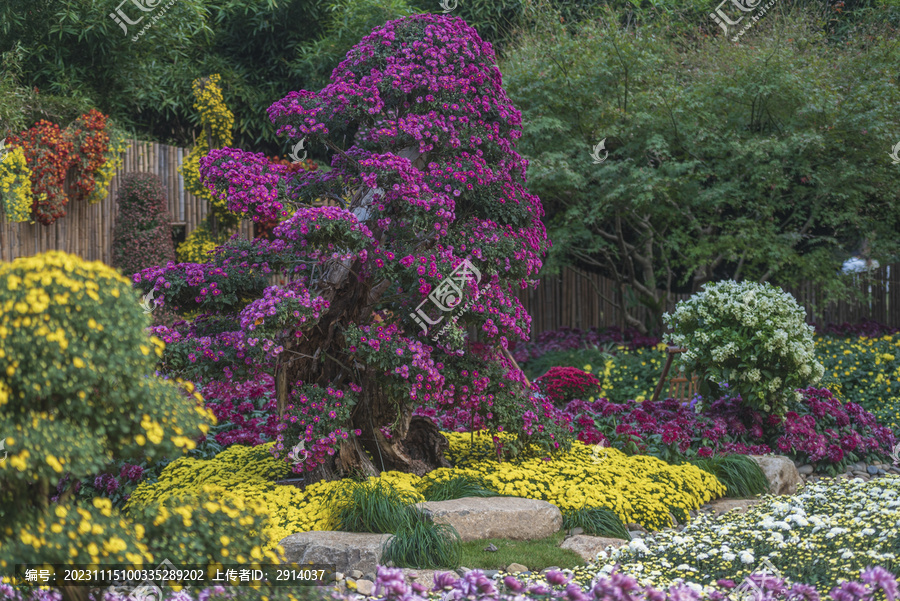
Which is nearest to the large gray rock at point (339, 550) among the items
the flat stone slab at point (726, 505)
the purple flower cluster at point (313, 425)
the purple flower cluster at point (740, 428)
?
the purple flower cluster at point (313, 425)

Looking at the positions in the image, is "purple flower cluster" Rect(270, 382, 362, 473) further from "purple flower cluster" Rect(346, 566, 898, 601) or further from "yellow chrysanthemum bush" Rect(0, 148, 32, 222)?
"yellow chrysanthemum bush" Rect(0, 148, 32, 222)

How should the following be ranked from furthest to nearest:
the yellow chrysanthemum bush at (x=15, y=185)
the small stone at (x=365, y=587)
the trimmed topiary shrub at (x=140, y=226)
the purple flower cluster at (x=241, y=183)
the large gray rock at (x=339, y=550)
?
the trimmed topiary shrub at (x=140, y=226), the yellow chrysanthemum bush at (x=15, y=185), the purple flower cluster at (x=241, y=183), the large gray rock at (x=339, y=550), the small stone at (x=365, y=587)

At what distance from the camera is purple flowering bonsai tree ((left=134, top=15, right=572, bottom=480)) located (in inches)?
153

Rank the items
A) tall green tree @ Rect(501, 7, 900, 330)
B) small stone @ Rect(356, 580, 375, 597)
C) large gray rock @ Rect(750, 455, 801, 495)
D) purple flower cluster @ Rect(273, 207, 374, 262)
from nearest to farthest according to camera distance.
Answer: small stone @ Rect(356, 580, 375, 597)
purple flower cluster @ Rect(273, 207, 374, 262)
large gray rock @ Rect(750, 455, 801, 495)
tall green tree @ Rect(501, 7, 900, 330)

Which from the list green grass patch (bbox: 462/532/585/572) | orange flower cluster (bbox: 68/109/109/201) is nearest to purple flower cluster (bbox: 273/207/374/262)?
green grass patch (bbox: 462/532/585/572)

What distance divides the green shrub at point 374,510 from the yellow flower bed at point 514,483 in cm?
9

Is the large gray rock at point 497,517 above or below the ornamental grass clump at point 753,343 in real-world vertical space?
below

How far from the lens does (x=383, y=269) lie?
3.96 m

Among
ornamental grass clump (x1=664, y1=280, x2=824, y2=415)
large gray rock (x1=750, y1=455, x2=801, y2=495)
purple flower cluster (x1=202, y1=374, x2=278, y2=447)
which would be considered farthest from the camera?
ornamental grass clump (x1=664, y1=280, x2=824, y2=415)

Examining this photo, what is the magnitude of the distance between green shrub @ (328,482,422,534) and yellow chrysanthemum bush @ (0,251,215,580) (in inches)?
62.9

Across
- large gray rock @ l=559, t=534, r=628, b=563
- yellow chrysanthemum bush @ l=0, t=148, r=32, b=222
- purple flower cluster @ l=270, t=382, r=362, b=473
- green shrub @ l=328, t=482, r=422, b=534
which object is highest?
yellow chrysanthemum bush @ l=0, t=148, r=32, b=222

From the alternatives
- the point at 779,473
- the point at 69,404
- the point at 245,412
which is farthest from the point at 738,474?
the point at 69,404

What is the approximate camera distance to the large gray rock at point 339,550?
130 inches

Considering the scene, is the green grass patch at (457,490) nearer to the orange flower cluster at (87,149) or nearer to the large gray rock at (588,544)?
the large gray rock at (588,544)
